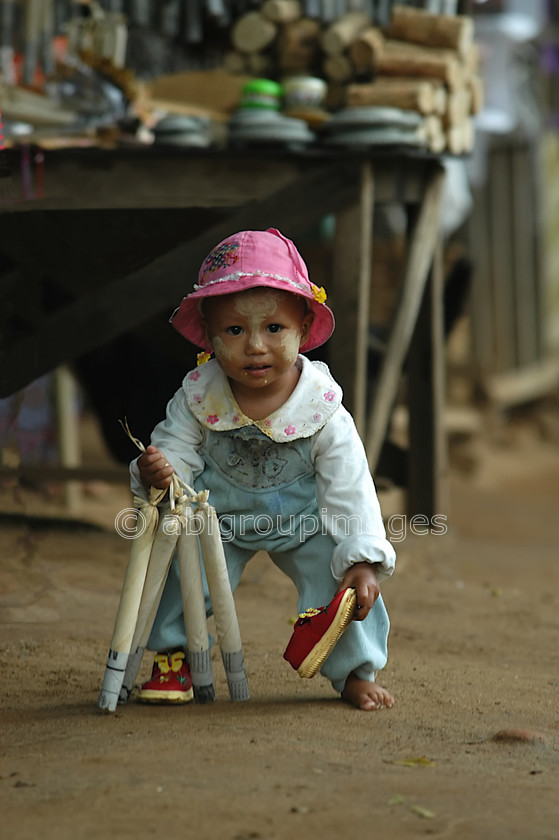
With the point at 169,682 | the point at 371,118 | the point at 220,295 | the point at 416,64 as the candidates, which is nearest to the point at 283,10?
the point at 416,64

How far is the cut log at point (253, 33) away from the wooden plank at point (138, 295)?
6.26 ft

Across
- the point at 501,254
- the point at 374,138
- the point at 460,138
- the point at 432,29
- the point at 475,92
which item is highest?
the point at 432,29

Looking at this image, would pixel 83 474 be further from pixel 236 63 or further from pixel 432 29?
pixel 432 29

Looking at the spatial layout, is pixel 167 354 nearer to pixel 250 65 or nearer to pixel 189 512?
pixel 250 65

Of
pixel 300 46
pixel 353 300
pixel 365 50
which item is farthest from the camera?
pixel 300 46

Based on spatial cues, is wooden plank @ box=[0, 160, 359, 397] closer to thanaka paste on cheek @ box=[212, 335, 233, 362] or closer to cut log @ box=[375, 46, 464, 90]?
thanaka paste on cheek @ box=[212, 335, 233, 362]

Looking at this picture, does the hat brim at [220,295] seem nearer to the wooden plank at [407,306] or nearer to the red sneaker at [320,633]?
the red sneaker at [320,633]

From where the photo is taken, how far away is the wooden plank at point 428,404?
543cm

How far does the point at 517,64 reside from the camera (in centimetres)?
1029

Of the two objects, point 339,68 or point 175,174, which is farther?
point 339,68

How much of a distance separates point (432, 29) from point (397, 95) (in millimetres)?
654

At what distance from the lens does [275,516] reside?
2.77 meters

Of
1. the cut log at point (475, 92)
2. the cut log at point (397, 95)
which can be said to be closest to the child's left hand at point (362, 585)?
the cut log at point (397, 95)

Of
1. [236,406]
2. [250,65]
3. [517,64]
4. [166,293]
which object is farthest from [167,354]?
[517,64]
